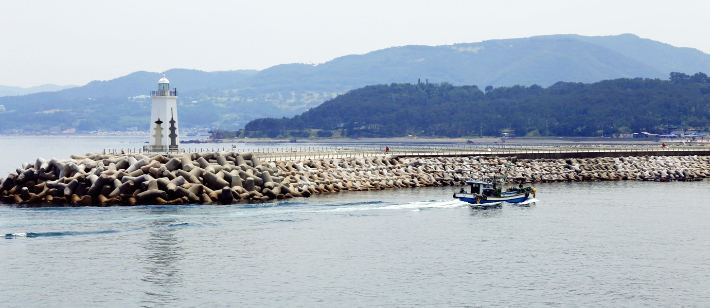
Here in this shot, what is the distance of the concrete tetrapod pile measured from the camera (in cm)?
6150

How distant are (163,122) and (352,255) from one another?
37.4 metres

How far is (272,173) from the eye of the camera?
69.5 m

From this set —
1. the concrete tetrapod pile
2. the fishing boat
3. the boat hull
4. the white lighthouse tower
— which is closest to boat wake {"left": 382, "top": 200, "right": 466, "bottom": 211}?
the boat hull

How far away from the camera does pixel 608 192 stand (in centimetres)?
7944

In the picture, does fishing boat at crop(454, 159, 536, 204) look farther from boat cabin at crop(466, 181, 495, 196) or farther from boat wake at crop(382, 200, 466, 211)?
boat wake at crop(382, 200, 466, 211)

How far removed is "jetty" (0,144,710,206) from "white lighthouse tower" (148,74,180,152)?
347 centimetres

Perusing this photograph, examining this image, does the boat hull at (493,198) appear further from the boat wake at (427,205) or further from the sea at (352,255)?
the sea at (352,255)

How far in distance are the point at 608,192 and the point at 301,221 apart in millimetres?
38911

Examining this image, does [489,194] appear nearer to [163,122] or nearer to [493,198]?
[493,198]

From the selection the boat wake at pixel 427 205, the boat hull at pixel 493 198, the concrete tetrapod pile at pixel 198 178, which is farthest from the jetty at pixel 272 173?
the boat hull at pixel 493 198

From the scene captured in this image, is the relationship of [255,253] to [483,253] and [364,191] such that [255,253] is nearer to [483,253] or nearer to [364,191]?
[483,253]

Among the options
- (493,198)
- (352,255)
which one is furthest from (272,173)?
(352,255)

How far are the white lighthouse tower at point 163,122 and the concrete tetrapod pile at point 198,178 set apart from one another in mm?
5838

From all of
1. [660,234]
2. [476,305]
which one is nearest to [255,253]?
[476,305]
